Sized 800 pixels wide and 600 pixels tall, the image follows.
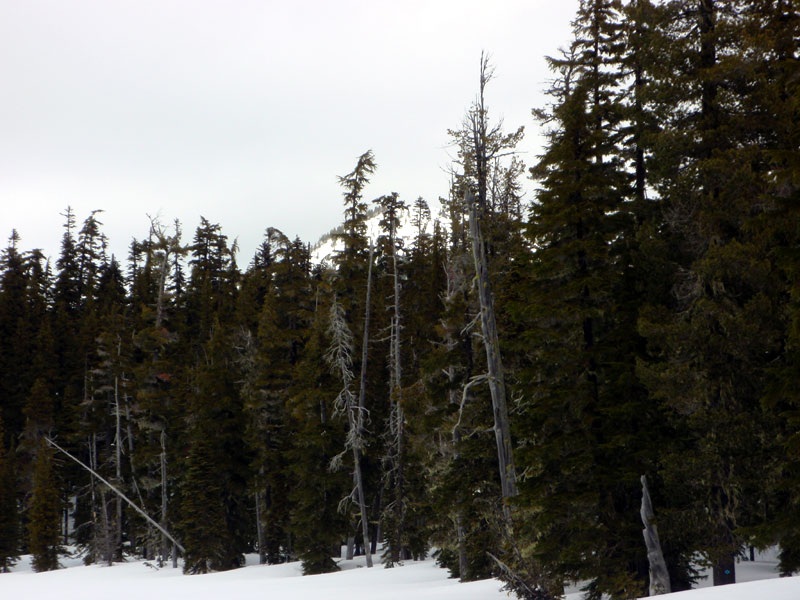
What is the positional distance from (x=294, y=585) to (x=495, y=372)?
12930mm

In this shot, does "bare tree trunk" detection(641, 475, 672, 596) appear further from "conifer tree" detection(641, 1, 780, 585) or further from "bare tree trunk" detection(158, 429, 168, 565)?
"bare tree trunk" detection(158, 429, 168, 565)

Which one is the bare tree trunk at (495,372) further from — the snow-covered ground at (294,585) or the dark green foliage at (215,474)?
the dark green foliage at (215,474)

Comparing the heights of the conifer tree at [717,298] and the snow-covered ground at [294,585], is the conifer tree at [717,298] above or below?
above

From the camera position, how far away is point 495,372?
16297 millimetres

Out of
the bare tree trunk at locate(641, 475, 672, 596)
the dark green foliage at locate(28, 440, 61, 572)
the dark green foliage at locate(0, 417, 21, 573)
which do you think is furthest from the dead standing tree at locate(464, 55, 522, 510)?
the dark green foliage at locate(0, 417, 21, 573)

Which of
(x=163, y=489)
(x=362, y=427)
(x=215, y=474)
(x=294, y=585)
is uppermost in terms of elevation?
(x=362, y=427)

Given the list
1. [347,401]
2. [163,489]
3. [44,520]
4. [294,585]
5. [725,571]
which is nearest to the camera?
[725,571]

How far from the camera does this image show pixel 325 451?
3303 cm

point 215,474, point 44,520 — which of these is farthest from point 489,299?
point 44,520

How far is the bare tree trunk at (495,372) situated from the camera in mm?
15695

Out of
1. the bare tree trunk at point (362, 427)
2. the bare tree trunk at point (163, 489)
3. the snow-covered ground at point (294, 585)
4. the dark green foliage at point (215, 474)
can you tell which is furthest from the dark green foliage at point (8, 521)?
the bare tree trunk at point (362, 427)

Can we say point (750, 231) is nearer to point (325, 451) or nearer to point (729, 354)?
point (729, 354)

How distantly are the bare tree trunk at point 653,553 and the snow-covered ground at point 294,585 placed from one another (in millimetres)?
1548

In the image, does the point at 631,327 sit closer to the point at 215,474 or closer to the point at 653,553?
the point at 653,553
